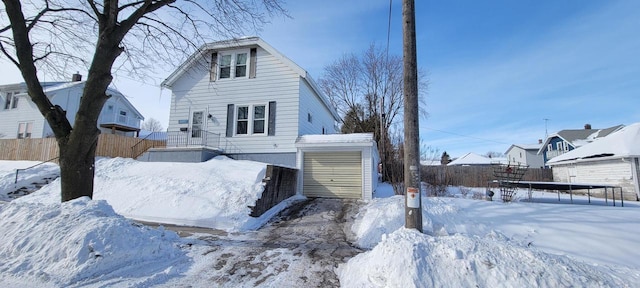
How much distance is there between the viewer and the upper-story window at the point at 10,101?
26030mm

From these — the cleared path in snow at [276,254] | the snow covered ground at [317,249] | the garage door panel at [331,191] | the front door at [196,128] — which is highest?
the front door at [196,128]

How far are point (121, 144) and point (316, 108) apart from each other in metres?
11.7

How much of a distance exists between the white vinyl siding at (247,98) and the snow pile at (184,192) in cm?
162

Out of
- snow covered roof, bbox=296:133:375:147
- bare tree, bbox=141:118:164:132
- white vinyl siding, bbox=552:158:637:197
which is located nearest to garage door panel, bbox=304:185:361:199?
snow covered roof, bbox=296:133:375:147

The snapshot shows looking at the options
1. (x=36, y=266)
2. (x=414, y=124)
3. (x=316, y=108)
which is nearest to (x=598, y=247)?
(x=414, y=124)

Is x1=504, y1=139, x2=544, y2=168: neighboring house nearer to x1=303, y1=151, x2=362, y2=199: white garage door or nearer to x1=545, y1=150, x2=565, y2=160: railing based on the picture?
x1=545, y1=150, x2=565, y2=160: railing

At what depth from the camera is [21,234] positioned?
14.1ft

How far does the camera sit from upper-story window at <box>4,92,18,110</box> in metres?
26.0

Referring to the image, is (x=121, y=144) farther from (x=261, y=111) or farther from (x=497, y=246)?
(x=497, y=246)

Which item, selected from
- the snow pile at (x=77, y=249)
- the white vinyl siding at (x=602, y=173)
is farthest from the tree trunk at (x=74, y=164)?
the white vinyl siding at (x=602, y=173)

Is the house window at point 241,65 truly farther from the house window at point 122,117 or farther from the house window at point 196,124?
the house window at point 122,117

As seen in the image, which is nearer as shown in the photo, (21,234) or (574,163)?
(21,234)

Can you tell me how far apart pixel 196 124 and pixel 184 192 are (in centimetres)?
615

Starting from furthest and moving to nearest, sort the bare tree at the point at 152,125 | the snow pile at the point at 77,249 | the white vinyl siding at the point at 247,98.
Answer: the bare tree at the point at 152,125
the white vinyl siding at the point at 247,98
the snow pile at the point at 77,249
